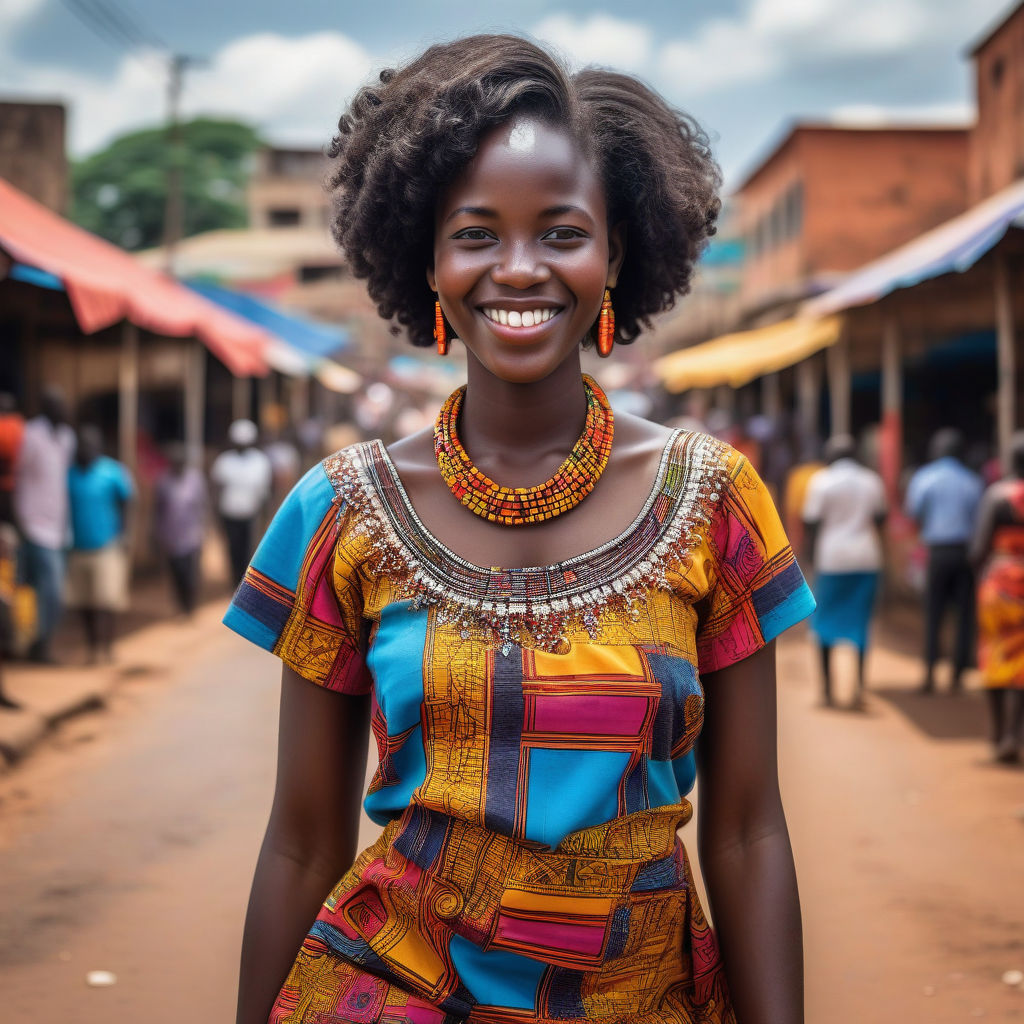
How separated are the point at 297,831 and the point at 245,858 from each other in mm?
3528

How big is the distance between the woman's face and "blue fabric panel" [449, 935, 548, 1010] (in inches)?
27.5

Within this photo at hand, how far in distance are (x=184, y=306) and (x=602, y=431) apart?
474 inches

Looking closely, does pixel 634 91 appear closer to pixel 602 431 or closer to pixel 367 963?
pixel 602 431

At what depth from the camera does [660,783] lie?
154cm

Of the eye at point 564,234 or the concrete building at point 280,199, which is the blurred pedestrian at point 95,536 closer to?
the eye at point 564,234

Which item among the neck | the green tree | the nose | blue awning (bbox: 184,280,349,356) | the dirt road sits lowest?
the dirt road

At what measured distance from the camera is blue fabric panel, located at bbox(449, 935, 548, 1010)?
1.50m

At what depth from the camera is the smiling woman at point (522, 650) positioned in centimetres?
150

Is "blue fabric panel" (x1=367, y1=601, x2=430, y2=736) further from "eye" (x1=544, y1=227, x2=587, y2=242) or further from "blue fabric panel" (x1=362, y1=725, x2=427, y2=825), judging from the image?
"eye" (x1=544, y1=227, x2=587, y2=242)

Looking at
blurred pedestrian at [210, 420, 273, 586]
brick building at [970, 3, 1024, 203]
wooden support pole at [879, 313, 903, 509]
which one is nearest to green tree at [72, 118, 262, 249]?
brick building at [970, 3, 1024, 203]

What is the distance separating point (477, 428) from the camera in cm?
176

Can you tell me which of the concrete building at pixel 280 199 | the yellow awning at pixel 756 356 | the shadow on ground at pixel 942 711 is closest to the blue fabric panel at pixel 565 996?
the shadow on ground at pixel 942 711

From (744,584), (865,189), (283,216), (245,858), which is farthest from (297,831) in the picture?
(283,216)

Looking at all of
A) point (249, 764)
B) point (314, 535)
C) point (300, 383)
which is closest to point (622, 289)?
point (314, 535)
